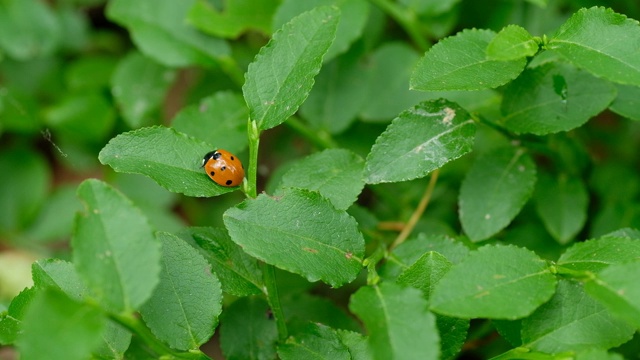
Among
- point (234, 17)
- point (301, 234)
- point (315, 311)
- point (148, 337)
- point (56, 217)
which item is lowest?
point (56, 217)

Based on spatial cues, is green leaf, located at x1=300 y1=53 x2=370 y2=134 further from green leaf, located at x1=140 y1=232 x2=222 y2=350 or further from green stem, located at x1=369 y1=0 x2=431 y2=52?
green leaf, located at x1=140 y1=232 x2=222 y2=350

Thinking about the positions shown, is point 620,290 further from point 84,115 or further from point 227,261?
point 84,115

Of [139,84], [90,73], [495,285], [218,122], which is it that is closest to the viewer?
[495,285]

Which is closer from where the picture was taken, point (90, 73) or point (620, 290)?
point (620, 290)

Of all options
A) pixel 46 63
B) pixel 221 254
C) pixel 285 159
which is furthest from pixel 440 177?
pixel 46 63

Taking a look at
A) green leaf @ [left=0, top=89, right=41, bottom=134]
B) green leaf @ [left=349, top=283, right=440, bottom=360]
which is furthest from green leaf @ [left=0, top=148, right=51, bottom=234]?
green leaf @ [left=349, top=283, right=440, bottom=360]

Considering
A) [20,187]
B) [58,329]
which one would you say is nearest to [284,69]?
[58,329]

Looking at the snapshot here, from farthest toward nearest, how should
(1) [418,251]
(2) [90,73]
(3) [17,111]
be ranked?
(2) [90,73] < (3) [17,111] < (1) [418,251]

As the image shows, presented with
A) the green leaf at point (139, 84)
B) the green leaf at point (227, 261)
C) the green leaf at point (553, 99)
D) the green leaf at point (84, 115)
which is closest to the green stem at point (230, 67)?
the green leaf at point (139, 84)

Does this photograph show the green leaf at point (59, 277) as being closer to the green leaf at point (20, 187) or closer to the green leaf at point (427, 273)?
the green leaf at point (427, 273)
